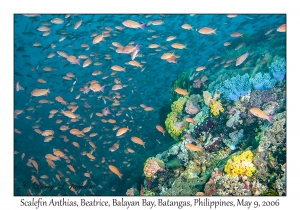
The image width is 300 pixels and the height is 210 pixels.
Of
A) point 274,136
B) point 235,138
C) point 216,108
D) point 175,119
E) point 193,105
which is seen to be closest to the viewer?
point 274,136

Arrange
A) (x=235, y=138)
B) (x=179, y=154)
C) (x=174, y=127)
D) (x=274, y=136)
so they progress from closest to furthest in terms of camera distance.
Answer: (x=274, y=136) → (x=235, y=138) → (x=179, y=154) → (x=174, y=127)

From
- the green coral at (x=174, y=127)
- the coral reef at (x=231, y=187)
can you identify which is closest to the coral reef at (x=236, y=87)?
the green coral at (x=174, y=127)

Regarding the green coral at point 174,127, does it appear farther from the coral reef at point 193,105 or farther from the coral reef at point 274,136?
the coral reef at point 274,136

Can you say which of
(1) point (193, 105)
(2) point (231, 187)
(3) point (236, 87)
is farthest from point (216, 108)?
(2) point (231, 187)

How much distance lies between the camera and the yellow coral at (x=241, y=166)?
4230 mm

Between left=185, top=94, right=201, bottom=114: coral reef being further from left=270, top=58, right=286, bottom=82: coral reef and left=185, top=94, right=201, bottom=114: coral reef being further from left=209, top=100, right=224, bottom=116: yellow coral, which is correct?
left=270, top=58, right=286, bottom=82: coral reef

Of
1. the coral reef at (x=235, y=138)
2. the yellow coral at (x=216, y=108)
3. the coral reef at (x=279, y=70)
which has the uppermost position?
the coral reef at (x=279, y=70)

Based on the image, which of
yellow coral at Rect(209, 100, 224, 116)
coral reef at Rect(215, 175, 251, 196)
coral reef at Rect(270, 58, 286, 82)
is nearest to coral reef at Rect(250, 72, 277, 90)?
coral reef at Rect(270, 58, 286, 82)

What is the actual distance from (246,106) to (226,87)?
80 cm

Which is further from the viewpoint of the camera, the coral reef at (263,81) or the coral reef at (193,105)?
the coral reef at (193,105)

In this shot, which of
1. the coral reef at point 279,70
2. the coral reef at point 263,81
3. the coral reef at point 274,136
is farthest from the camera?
the coral reef at point 263,81

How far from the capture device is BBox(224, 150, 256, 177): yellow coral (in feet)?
13.9

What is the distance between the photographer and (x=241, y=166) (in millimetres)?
4273

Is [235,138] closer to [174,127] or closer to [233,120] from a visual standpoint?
[233,120]
